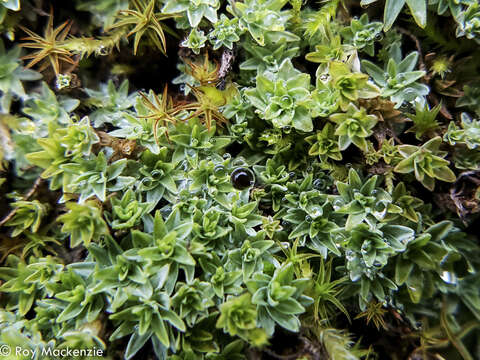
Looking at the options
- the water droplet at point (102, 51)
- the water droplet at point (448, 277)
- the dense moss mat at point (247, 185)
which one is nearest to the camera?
the dense moss mat at point (247, 185)

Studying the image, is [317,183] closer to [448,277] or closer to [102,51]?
[448,277]

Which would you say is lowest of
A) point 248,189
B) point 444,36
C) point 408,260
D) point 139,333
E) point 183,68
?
point 139,333

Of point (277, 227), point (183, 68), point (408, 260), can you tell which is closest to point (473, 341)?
point (408, 260)

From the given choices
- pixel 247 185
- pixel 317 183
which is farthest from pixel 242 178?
pixel 317 183

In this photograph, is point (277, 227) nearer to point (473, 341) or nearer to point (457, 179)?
point (457, 179)

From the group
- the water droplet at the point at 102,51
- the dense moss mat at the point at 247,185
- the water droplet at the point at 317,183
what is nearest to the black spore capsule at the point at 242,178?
the dense moss mat at the point at 247,185

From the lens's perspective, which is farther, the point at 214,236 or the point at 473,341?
the point at 473,341

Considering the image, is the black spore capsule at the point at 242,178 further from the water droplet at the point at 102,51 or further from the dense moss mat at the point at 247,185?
the water droplet at the point at 102,51

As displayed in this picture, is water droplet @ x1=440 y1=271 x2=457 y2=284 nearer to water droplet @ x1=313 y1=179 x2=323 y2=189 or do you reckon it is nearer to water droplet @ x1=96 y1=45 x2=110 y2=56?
water droplet @ x1=313 y1=179 x2=323 y2=189
